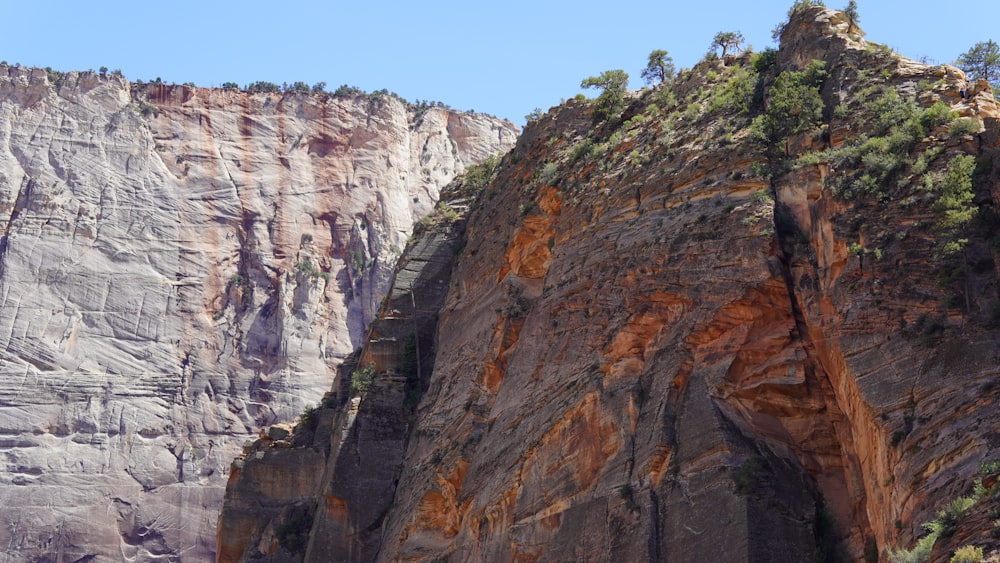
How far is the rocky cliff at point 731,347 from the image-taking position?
33719mm

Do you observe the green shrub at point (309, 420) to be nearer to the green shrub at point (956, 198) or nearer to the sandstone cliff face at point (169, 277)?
the sandstone cliff face at point (169, 277)

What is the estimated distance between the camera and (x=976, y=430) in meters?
30.4

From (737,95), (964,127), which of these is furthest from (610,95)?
(964,127)

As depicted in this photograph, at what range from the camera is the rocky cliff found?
111 feet

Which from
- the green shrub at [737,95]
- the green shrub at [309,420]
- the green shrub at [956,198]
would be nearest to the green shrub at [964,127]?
the green shrub at [956,198]

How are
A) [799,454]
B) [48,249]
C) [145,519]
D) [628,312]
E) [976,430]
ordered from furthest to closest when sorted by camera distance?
[48,249] < [145,519] < [628,312] < [799,454] < [976,430]

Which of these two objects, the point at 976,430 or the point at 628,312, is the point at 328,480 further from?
the point at 976,430

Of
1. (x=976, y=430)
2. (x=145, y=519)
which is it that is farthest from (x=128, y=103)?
(x=976, y=430)

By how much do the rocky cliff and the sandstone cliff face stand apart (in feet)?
121

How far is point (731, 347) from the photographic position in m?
39.0

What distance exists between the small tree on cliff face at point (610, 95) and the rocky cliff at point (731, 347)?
764mm

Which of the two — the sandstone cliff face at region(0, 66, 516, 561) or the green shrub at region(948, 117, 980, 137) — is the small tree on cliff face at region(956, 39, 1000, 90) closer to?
the green shrub at region(948, 117, 980, 137)

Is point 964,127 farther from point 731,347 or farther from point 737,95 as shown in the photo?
point 737,95

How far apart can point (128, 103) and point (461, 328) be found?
188ft
